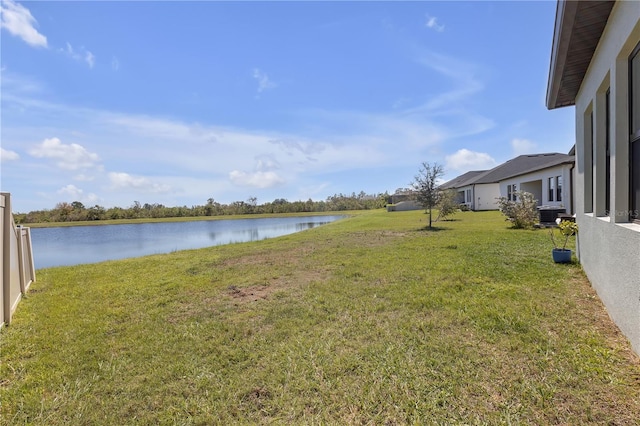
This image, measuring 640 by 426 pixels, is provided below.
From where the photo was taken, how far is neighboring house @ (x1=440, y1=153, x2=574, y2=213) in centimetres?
1511

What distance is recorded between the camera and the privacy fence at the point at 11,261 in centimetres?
436

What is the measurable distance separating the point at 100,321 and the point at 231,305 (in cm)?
184

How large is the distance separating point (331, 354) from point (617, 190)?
345 centimetres

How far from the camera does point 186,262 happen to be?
9.22m

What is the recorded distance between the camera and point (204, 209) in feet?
198

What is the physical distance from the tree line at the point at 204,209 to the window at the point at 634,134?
5536 centimetres

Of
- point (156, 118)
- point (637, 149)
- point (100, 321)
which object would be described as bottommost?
point (100, 321)

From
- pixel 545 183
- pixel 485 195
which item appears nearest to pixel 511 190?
pixel 485 195

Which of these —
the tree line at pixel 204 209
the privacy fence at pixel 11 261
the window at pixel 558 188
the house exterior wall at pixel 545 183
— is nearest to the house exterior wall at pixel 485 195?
the house exterior wall at pixel 545 183

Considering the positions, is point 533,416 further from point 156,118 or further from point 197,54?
point 156,118

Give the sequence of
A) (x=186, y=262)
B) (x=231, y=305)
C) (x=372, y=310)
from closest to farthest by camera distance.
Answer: (x=372, y=310)
(x=231, y=305)
(x=186, y=262)

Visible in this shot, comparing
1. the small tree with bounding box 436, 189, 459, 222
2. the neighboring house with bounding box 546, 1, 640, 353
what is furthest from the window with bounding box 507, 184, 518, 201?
the neighboring house with bounding box 546, 1, 640, 353

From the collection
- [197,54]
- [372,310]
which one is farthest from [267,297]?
[197,54]

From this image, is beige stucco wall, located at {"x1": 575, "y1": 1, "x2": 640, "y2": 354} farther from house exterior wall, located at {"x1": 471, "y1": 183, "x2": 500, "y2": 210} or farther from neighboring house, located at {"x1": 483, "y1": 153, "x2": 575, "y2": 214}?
house exterior wall, located at {"x1": 471, "y1": 183, "x2": 500, "y2": 210}
